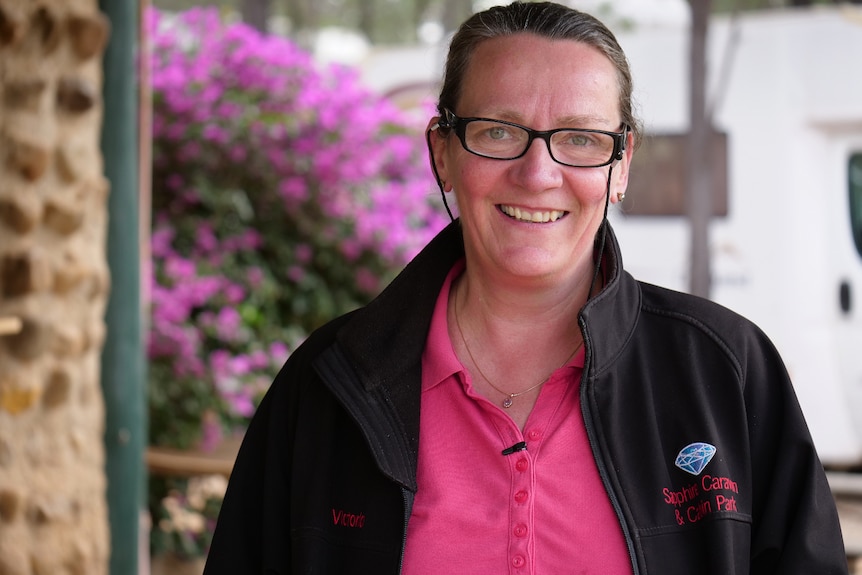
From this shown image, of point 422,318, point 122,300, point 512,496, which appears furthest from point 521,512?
point 122,300

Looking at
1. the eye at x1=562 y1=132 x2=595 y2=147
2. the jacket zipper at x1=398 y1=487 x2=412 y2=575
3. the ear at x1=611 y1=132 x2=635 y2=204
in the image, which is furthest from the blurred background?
the jacket zipper at x1=398 y1=487 x2=412 y2=575

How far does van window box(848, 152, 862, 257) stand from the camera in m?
6.95

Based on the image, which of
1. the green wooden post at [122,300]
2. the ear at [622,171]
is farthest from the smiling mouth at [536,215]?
the green wooden post at [122,300]

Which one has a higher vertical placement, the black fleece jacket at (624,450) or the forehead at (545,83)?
the forehead at (545,83)

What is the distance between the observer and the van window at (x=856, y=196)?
22.8 ft

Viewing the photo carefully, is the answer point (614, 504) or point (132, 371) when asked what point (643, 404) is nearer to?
point (614, 504)

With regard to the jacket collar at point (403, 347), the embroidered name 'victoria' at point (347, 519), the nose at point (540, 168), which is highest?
the nose at point (540, 168)

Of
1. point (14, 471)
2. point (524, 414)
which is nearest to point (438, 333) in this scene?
point (524, 414)

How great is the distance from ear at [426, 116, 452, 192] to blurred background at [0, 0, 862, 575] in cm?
20

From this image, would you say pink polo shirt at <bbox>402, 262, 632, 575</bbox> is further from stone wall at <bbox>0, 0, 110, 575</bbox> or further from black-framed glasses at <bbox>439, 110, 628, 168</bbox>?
stone wall at <bbox>0, 0, 110, 575</bbox>

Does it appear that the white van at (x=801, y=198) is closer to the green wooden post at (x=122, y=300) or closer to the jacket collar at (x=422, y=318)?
the green wooden post at (x=122, y=300)

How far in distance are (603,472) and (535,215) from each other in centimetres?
43

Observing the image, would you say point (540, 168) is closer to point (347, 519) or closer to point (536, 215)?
point (536, 215)

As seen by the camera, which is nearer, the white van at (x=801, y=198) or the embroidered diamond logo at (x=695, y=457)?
the embroidered diamond logo at (x=695, y=457)
